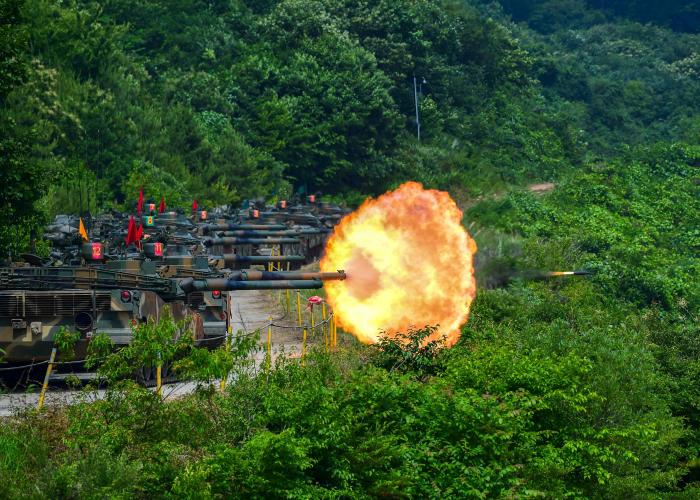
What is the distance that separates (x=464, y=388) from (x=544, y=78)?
252 ft

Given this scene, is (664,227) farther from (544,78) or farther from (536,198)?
(544,78)

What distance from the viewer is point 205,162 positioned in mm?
73375

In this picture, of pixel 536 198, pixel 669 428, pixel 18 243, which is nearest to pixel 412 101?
pixel 536 198

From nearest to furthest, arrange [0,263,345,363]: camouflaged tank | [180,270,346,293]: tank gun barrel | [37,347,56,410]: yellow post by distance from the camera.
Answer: [37,347,56,410]: yellow post, [0,263,345,363]: camouflaged tank, [180,270,346,293]: tank gun barrel

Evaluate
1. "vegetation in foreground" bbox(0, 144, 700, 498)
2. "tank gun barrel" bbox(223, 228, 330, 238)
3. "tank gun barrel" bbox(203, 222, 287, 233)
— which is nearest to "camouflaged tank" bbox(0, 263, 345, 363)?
"vegetation in foreground" bbox(0, 144, 700, 498)

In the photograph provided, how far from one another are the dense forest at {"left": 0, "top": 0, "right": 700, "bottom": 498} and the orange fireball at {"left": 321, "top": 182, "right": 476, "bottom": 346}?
1.28m

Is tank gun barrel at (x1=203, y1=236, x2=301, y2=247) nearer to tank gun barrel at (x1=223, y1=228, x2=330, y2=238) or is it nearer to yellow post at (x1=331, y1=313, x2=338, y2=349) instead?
tank gun barrel at (x1=223, y1=228, x2=330, y2=238)

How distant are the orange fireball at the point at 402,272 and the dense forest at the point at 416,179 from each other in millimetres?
1277

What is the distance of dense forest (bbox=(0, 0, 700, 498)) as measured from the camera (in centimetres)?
2014

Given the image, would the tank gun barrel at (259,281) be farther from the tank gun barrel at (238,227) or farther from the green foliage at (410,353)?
the tank gun barrel at (238,227)

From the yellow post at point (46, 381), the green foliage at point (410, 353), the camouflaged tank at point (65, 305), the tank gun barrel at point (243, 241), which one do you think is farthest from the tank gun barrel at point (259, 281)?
the tank gun barrel at point (243, 241)

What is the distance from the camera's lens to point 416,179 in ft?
260

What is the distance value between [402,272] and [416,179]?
49.3 meters

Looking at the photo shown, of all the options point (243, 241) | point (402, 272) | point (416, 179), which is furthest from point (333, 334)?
point (416, 179)
